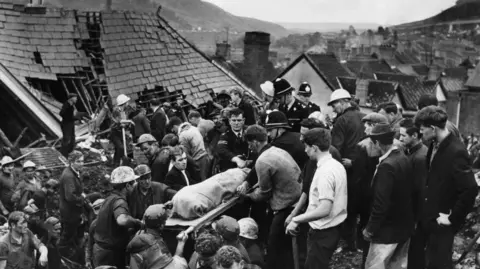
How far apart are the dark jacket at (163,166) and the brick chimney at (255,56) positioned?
18.5 metres

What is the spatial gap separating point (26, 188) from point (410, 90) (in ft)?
102

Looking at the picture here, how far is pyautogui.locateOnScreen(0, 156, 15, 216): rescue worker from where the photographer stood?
31.2 ft

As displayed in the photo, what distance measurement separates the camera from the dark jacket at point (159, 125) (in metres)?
11.7

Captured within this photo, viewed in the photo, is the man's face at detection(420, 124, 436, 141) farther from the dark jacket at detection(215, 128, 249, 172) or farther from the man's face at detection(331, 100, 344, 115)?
the dark jacket at detection(215, 128, 249, 172)

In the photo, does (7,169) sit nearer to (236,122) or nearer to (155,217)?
(236,122)

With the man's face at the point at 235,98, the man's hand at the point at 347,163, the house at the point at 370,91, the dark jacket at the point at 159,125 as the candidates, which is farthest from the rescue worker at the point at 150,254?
the house at the point at 370,91

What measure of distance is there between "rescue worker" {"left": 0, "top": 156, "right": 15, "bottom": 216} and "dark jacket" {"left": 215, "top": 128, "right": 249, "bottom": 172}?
3.95 metres

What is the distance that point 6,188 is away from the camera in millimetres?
9555

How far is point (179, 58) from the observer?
59.6 ft

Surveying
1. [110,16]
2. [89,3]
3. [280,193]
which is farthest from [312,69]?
[89,3]

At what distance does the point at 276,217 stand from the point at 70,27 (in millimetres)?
11314

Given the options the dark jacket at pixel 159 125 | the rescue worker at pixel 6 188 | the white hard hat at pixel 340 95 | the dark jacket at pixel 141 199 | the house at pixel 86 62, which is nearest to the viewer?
the dark jacket at pixel 141 199

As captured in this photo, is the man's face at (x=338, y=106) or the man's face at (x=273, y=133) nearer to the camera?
the man's face at (x=273, y=133)

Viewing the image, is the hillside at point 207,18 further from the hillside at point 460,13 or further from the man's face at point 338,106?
the man's face at point 338,106
